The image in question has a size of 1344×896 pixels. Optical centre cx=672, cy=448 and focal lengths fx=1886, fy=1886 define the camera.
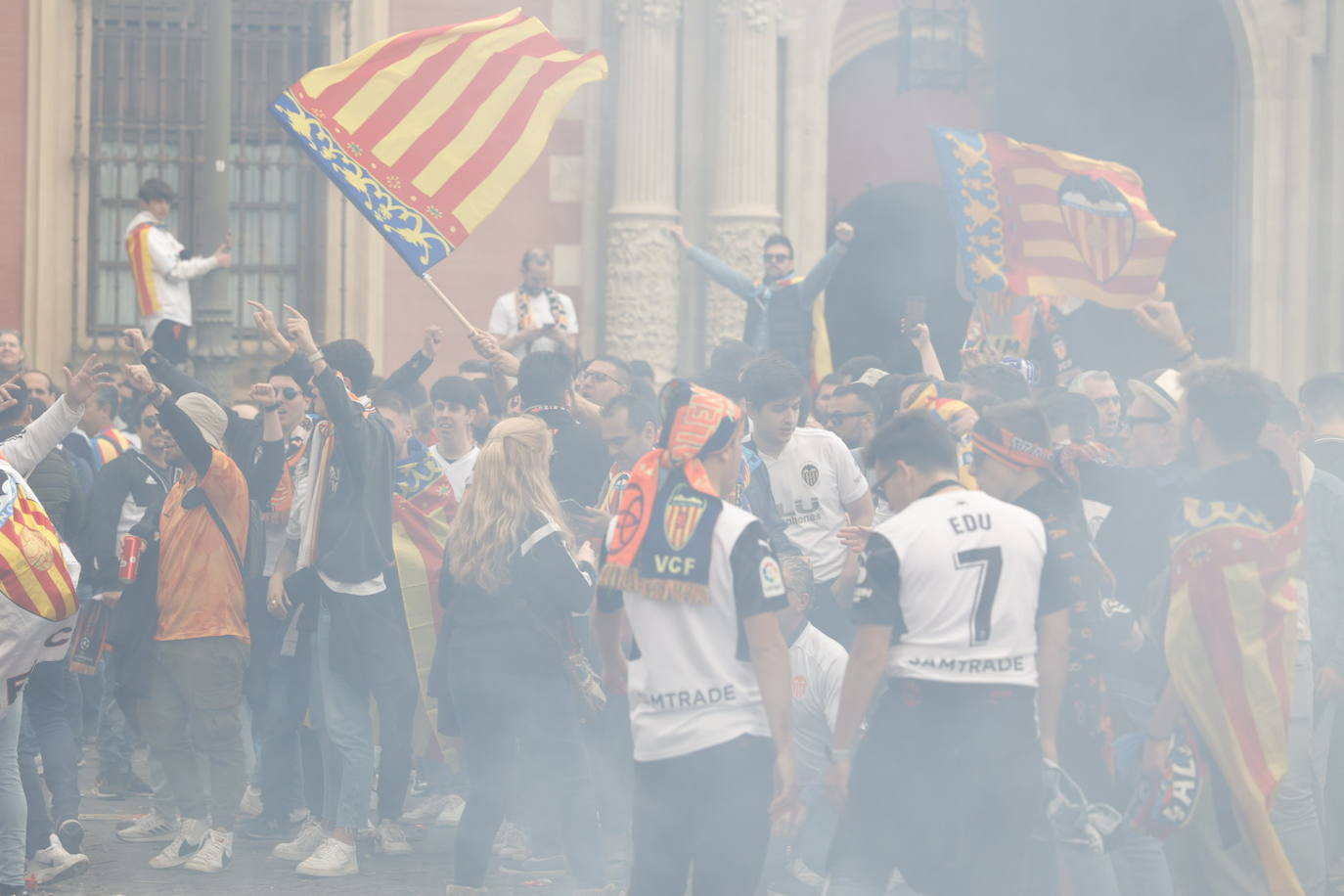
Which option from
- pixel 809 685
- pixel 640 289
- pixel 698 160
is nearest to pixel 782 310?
pixel 640 289

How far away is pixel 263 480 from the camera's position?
7.91m

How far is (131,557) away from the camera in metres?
7.42

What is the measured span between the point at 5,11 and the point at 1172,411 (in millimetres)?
9667

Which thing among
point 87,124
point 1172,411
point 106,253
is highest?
point 87,124

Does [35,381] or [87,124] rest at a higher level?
[87,124]

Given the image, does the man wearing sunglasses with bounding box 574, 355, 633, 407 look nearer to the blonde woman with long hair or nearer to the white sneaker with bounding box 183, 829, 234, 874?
the blonde woman with long hair

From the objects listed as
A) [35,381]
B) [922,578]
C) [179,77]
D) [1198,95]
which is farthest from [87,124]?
[922,578]

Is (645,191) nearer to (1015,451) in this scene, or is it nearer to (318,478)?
(318,478)

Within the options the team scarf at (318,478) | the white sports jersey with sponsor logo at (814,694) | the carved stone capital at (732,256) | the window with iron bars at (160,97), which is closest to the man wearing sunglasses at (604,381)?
the team scarf at (318,478)

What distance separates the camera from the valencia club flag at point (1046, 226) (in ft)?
32.3

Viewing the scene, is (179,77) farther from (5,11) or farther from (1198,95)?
(1198,95)

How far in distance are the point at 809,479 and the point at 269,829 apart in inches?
108

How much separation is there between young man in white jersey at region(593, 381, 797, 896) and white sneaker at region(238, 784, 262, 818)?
11.6ft

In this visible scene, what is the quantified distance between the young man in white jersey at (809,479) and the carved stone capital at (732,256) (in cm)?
619
